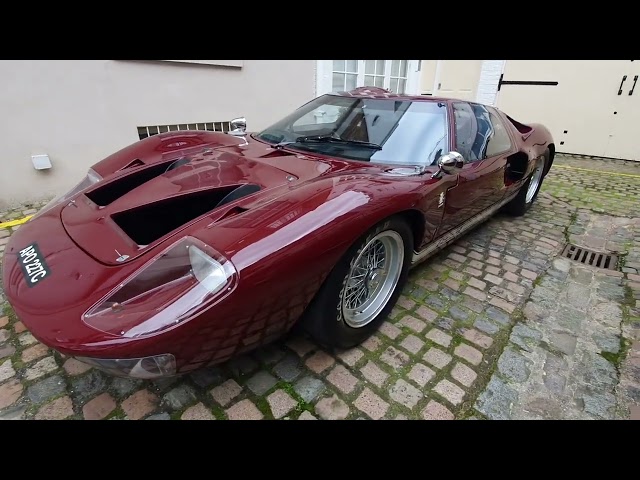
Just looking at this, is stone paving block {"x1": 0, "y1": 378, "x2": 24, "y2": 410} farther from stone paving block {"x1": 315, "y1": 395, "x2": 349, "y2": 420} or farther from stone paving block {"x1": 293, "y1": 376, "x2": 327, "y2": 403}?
stone paving block {"x1": 315, "y1": 395, "x2": 349, "y2": 420}

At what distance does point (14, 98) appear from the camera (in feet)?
11.2

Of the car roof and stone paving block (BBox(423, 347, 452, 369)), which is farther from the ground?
the car roof

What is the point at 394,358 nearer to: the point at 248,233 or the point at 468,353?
the point at 468,353

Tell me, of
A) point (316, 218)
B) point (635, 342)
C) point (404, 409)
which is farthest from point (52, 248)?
point (635, 342)

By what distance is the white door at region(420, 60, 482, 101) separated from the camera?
8.52m

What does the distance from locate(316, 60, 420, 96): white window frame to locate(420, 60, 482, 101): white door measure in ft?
2.55

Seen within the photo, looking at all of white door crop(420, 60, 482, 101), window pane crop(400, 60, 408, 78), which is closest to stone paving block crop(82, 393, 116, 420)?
window pane crop(400, 60, 408, 78)

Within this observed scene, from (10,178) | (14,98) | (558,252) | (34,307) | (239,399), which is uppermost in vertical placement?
(14,98)

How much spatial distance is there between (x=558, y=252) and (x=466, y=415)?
2.39m

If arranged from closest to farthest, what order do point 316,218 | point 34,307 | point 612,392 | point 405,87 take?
point 34,307 → point 316,218 → point 612,392 → point 405,87

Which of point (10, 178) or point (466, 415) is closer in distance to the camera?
point (466, 415)

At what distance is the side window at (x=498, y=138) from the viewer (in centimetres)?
289

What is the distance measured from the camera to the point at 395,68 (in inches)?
291
